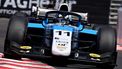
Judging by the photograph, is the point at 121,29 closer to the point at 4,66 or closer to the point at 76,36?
the point at 76,36

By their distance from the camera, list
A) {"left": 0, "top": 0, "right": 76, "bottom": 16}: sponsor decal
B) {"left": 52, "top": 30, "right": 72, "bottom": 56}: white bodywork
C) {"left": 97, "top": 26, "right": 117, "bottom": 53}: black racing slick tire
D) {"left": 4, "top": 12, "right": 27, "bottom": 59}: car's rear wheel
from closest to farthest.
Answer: {"left": 52, "top": 30, "right": 72, "bottom": 56}: white bodywork < {"left": 4, "top": 12, "right": 27, "bottom": 59}: car's rear wheel < {"left": 97, "top": 26, "right": 117, "bottom": 53}: black racing slick tire < {"left": 0, "top": 0, "right": 76, "bottom": 16}: sponsor decal

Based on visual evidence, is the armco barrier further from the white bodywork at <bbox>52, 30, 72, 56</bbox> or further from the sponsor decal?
the white bodywork at <bbox>52, 30, 72, 56</bbox>

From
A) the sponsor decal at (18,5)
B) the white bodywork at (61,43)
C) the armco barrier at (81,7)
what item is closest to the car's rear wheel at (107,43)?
the white bodywork at (61,43)

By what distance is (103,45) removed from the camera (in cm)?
1017

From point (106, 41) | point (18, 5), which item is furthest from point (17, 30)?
point (18, 5)

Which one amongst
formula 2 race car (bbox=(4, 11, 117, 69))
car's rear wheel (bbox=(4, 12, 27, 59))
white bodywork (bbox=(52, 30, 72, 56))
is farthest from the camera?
car's rear wheel (bbox=(4, 12, 27, 59))

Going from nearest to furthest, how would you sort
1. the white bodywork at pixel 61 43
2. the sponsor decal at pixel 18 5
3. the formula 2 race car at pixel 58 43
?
the white bodywork at pixel 61 43 → the formula 2 race car at pixel 58 43 → the sponsor decal at pixel 18 5

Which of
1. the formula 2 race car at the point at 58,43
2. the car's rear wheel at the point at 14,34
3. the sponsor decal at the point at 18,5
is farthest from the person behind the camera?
the sponsor decal at the point at 18,5

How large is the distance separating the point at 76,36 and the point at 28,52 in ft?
3.58

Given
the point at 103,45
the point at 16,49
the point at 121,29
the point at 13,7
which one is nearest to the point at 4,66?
the point at 16,49

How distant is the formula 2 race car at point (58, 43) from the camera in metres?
9.93

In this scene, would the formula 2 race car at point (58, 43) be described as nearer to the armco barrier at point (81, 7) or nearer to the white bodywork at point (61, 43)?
the white bodywork at point (61, 43)

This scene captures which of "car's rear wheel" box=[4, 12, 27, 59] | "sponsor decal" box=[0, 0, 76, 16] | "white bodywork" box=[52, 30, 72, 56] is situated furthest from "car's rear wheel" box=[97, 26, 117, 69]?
"sponsor decal" box=[0, 0, 76, 16]

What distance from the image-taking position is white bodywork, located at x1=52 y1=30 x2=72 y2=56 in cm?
980
